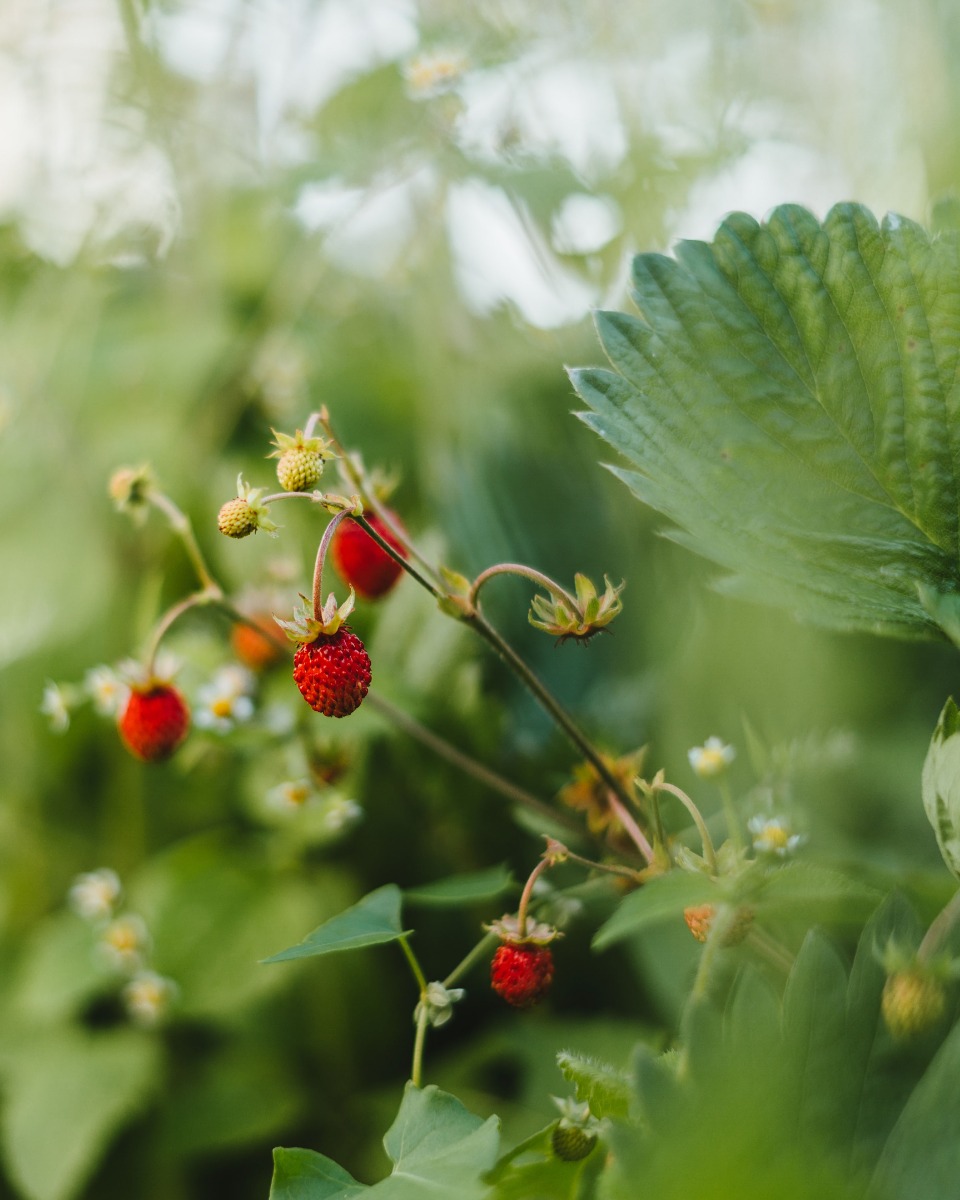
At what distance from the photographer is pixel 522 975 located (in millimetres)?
378

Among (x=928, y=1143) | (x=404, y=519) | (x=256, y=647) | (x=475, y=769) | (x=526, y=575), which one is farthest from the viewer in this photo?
(x=404, y=519)

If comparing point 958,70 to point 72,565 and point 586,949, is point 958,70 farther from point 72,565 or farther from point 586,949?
point 72,565

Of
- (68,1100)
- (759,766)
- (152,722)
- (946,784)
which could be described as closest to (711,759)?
(759,766)

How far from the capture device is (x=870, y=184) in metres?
0.68

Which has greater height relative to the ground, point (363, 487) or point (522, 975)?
point (363, 487)

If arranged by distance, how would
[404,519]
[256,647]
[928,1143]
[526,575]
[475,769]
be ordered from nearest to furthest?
[928,1143]
[526,575]
[475,769]
[256,647]
[404,519]

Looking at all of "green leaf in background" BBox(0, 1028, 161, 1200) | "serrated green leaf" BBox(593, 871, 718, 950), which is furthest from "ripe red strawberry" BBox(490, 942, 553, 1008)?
"green leaf in background" BBox(0, 1028, 161, 1200)

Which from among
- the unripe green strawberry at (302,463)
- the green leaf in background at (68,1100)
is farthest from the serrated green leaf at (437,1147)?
the green leaf in background at (68,1100)

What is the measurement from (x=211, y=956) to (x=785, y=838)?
0.43 m

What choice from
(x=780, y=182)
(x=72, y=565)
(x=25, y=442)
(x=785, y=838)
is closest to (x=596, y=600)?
(x=785, y=838)

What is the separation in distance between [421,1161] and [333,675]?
0.16 m

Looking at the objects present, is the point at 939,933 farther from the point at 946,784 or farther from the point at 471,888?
the point at 471,888

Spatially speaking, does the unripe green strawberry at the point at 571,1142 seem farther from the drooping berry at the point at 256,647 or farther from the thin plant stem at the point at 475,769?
the drooping berry at the point at 256,647

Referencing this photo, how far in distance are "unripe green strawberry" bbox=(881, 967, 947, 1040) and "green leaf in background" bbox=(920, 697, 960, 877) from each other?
0.04m
